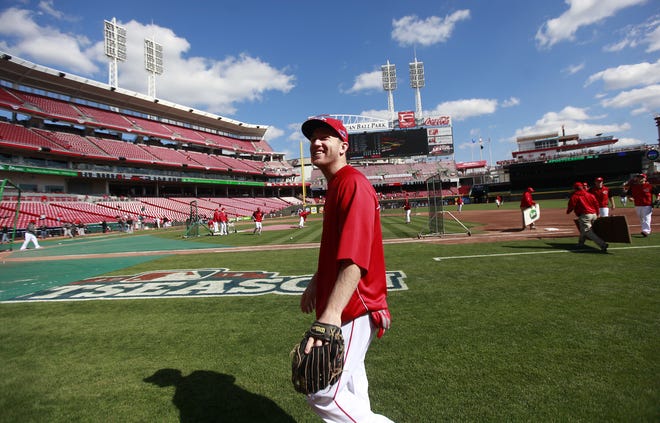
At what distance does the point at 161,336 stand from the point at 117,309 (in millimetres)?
1914

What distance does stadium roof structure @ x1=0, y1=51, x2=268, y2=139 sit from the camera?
3916 cm

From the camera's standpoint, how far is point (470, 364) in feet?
10.3

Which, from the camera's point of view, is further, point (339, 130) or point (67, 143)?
point (67, 143)

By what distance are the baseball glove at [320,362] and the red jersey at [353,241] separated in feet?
0.46

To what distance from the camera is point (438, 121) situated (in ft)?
208

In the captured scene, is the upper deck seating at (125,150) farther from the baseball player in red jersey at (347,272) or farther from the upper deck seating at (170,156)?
the baseball player in red jersey at (347,272)

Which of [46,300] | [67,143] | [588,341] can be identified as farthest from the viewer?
[67,143]

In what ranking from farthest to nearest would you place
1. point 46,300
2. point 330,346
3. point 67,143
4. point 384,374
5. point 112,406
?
1. point 67,143
2. point 46,300
3. point 384,374
4. point 112,406
5. point 330,346

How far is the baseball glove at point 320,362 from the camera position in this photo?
4.99 feet

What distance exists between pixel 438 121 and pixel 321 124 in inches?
2641

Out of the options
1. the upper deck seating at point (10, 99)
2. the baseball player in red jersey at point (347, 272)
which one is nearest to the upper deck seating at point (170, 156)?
the upper deck seating at point (10, 99)

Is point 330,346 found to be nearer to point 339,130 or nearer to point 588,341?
point 339,130

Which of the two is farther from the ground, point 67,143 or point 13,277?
point 67,143

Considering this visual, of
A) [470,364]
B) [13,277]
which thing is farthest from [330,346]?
[13,277]
